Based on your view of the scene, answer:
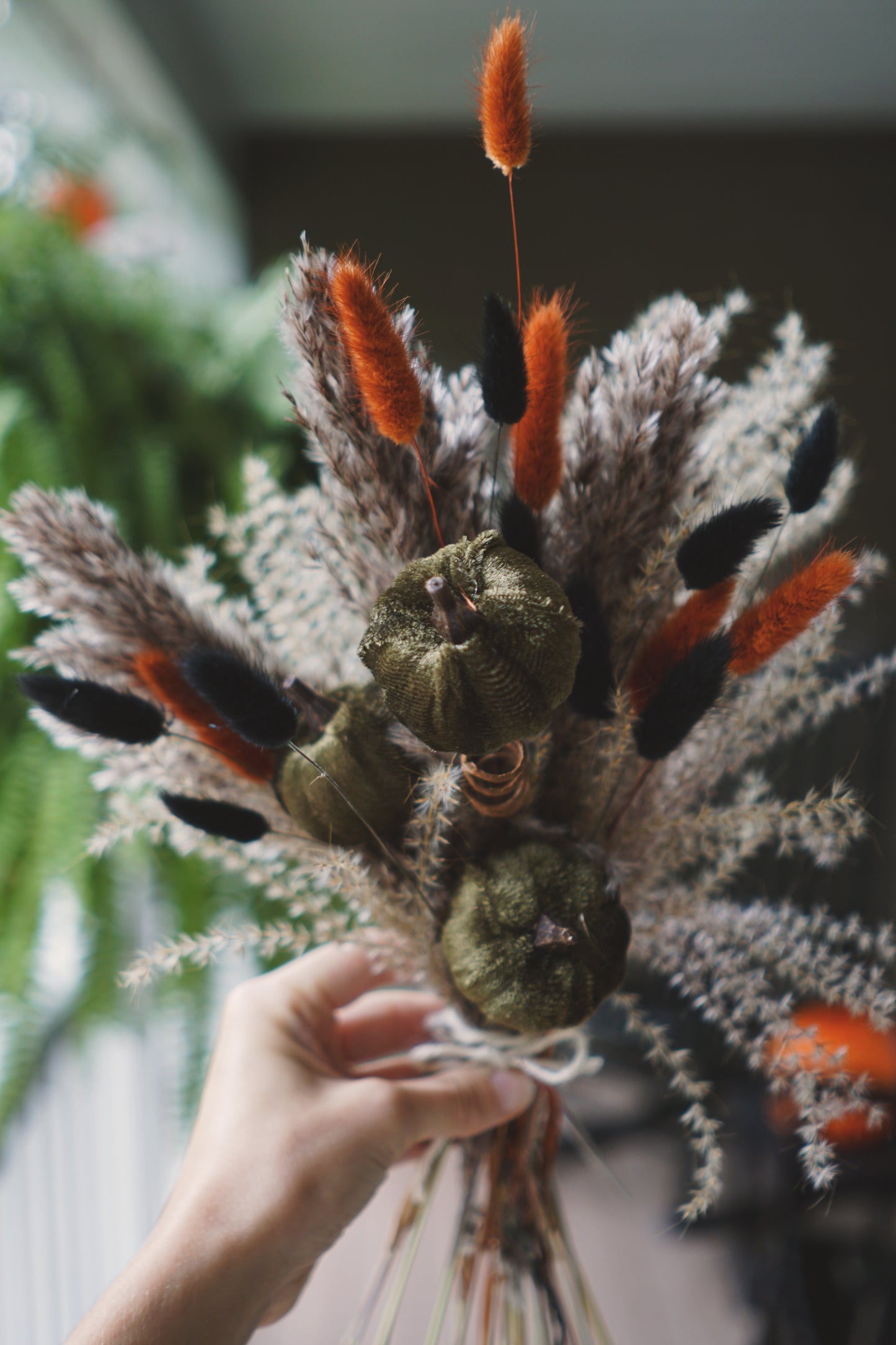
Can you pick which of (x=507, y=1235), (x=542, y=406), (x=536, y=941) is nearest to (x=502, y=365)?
(x=542, y=406)

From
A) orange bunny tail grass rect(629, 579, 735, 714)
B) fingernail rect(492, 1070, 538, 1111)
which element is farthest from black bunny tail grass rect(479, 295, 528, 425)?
fingernail rect(492, 1070, 538, 1111)

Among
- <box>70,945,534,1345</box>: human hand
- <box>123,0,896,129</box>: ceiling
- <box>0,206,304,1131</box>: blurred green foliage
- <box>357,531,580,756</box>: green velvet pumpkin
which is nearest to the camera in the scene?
<box>357,531,580,756</box>: green velvet pumpkin

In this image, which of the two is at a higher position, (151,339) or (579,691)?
(151,339)

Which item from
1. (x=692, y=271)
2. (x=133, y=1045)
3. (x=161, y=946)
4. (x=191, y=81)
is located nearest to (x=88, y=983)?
(x=133, y=1045)

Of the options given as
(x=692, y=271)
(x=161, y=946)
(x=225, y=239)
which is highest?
(x=225, y=239)

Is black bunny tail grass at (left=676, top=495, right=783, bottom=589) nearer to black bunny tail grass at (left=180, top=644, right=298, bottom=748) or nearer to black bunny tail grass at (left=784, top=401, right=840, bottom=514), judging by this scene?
black bunny tail grass at (left=784, top=401, right=840, bottom=514)

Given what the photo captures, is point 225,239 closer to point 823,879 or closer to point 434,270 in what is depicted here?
point 434,270

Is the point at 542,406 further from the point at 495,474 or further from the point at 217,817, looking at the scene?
the point at 217,817
